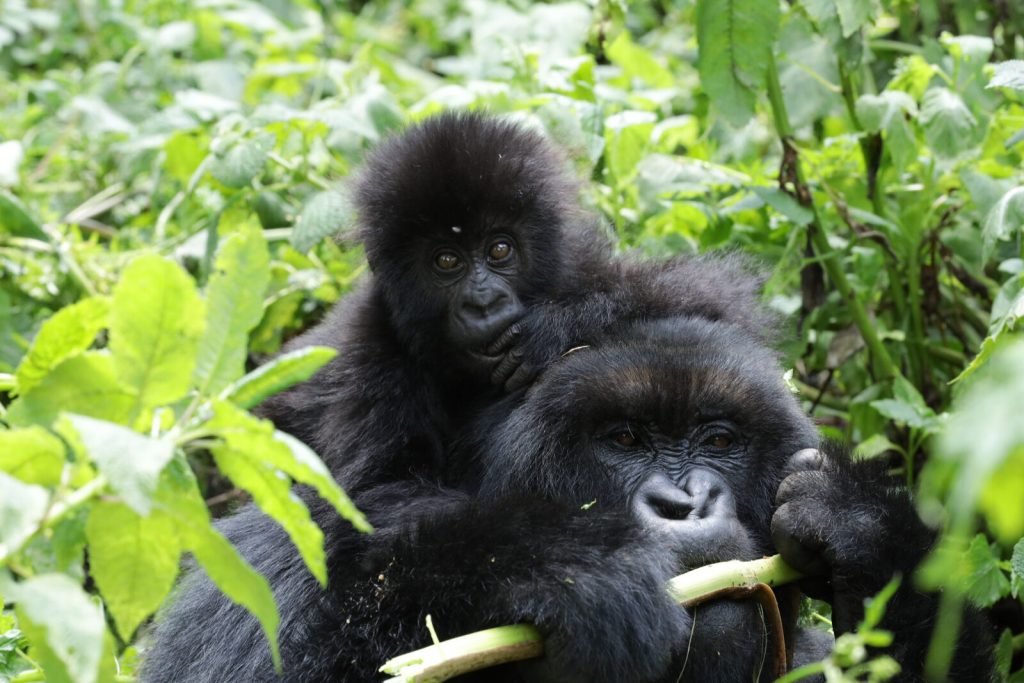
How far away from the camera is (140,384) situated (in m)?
1.65

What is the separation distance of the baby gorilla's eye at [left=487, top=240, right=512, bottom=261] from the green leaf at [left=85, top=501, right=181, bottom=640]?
199 cm

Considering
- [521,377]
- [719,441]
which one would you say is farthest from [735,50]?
[719,441]

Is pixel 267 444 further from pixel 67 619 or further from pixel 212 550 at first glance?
pixel 67 619

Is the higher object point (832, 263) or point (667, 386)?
point (667, 386)

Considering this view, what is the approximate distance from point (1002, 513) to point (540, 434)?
1.80 metres

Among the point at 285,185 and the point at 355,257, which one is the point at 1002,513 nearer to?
the point at 355,257

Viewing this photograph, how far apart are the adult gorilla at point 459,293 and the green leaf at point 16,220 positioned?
4.30 ft

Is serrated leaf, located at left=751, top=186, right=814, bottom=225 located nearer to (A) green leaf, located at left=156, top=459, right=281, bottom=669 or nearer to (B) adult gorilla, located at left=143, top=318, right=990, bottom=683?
(B) adult gorilla, located at left=143, top=318, right=990, bottom=683

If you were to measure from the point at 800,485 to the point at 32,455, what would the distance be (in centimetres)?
159

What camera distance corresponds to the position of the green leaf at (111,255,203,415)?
1650 millimetres

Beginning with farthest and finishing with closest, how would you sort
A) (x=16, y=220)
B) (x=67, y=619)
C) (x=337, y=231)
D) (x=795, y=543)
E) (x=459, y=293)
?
(x=16, y=220)
(x=337, y=231)
(x=459, y=293)
(x=795, y=543)
(x=67, y=619)

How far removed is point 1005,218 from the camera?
2998 mm

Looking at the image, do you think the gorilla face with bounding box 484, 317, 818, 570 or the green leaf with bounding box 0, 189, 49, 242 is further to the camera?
the green leaf with bounding box 0, 189, 49, 242

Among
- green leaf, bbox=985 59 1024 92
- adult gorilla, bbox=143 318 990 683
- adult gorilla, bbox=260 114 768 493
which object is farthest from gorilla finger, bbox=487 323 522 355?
green leaf, bbox=985 59 1024 92
